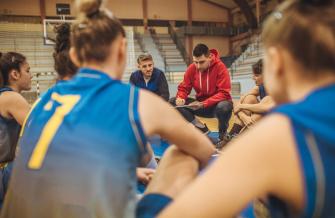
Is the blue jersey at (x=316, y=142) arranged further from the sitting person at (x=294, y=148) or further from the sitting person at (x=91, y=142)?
the sitting person at (x=91, y=142)

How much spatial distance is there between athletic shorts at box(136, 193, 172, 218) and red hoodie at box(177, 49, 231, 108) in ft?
9.85

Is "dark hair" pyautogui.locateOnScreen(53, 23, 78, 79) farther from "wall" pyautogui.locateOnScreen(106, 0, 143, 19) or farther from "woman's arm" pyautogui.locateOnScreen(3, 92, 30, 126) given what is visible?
"wall" pyautogui.locateOnScreen(106, 0, 143, 19)

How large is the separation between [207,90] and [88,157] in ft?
10.9

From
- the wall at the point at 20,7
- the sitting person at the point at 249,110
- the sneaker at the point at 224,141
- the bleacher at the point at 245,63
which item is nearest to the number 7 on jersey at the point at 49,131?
the sitting person at the point at 249,110

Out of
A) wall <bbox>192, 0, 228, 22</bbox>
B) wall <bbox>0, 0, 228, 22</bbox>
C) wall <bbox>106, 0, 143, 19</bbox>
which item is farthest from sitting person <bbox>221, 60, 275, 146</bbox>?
wall <bbox>192, 0, 228, 22</bbox>

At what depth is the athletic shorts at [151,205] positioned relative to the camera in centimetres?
85

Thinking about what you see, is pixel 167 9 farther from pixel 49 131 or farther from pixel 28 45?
pixel 49 131

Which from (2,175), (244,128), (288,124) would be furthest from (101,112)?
(244,128)

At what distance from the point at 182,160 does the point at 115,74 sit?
1.09 feet

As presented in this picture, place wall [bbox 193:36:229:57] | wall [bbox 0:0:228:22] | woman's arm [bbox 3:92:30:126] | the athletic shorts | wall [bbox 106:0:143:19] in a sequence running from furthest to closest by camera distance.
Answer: wall [bbox 193:36:229:57] < wall [bbox 106:0:143:19] < wall [bbox 0:0:228:22] < woman's arm [bbox 3:92:30:126] < the athletic shorts

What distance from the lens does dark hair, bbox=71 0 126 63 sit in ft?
3.16

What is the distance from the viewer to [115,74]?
3.27 feet

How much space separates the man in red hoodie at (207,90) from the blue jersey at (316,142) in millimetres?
3187

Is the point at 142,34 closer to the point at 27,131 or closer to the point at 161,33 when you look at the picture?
the point at 161,33
